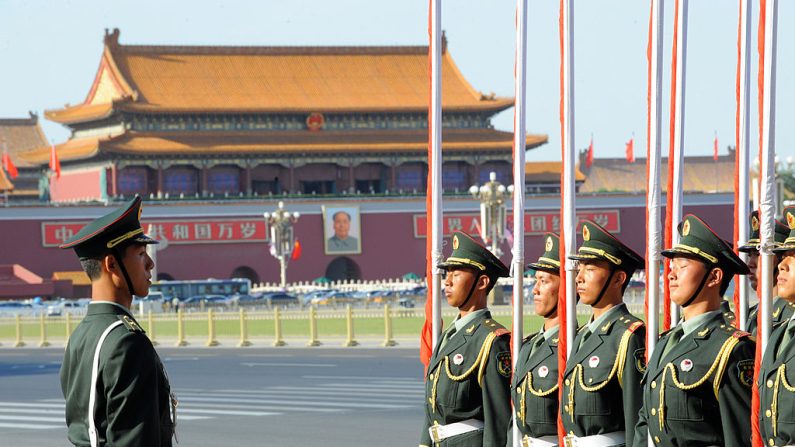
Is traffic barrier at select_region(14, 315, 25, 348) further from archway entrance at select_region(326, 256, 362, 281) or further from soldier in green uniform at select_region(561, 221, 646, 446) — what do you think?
soldier in green uniform at select_region(561, 221, 646, 446)

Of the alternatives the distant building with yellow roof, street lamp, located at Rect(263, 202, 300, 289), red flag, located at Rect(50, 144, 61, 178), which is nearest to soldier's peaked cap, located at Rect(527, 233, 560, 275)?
street lamp, located at Rect(263, 202, 300, 289)

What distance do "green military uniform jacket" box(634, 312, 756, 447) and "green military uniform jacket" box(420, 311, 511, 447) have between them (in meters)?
1.03

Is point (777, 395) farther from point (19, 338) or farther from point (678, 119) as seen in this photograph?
point (19, 338)

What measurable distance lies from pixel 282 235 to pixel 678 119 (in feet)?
136

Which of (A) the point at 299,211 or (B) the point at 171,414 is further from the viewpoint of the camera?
(A) the point at 299,211

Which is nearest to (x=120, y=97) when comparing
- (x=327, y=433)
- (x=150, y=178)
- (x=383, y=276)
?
(x=150, y=178)

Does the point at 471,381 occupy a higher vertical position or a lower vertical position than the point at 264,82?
lower

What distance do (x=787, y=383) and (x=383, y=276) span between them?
4591cm

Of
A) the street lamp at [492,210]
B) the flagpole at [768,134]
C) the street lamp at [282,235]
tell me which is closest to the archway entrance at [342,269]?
the street lamp at [282,235]

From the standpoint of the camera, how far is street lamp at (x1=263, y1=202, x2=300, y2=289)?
47125 millimetres

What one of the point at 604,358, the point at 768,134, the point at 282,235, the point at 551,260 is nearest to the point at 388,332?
the point at 551,260

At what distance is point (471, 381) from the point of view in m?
6.26

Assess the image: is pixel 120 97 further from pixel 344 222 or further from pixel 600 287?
pixel 600 287

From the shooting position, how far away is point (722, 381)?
5.20m
